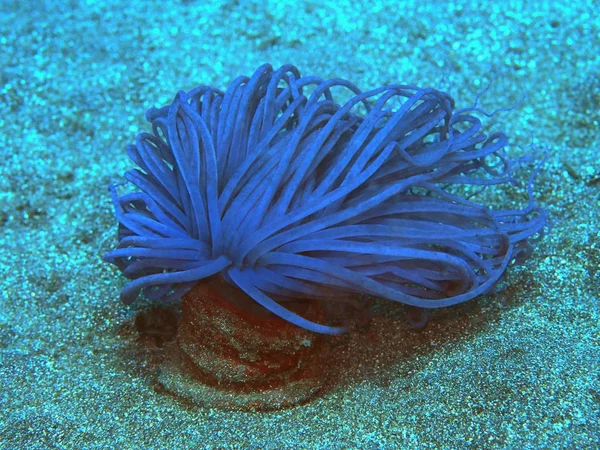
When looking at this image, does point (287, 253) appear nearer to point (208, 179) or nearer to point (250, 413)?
point (208, 179)

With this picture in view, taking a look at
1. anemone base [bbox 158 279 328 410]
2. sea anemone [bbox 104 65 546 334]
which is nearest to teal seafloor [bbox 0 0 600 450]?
anemone base [bbox 158 279 328 410]

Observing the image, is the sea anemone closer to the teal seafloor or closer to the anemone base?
the anemone base

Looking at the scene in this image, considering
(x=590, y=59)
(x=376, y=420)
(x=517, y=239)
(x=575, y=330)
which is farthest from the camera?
(x=590, y=59)

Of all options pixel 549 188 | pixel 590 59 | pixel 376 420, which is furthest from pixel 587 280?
pixel 590 59

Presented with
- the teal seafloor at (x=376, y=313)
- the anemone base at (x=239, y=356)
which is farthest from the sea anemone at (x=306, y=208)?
the teal seafloor at (x=376, y=313)

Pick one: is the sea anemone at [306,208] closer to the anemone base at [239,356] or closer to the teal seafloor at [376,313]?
the anemone base at [239,356]
